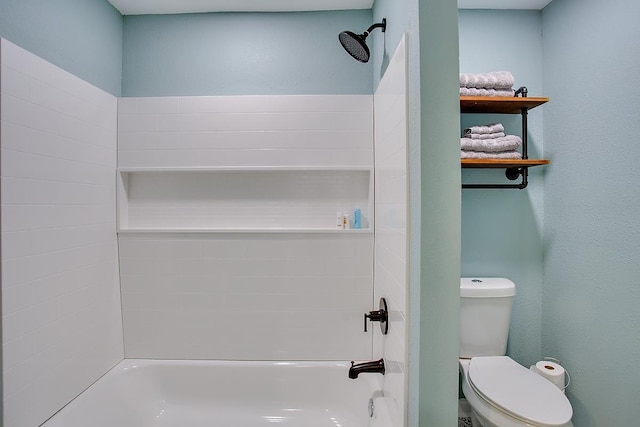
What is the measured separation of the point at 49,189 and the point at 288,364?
1519 mm

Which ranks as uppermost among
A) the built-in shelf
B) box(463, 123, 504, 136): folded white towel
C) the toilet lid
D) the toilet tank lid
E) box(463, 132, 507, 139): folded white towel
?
box(463, 123, 504, 136): folded white towel

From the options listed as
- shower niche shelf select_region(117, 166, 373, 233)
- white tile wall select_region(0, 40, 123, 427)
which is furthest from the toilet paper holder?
white tile wall select_region(0, 40, 123, 427)

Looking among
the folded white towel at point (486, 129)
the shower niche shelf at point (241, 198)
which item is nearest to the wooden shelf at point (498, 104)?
the folded white towel at point (486, 129)

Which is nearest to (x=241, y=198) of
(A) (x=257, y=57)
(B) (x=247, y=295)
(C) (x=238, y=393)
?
(B) (x=247, y=295)

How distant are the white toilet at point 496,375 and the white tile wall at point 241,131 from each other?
3.70 feet

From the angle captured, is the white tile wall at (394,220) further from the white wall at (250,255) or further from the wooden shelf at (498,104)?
the wooden shelf at (498,104)

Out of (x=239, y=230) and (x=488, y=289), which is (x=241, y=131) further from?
(x=488, y=289)

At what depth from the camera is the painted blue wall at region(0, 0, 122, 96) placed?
1.33 meters

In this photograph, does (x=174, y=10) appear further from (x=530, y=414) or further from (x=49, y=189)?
(x=530, y=414)

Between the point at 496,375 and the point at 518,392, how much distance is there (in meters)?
0.16

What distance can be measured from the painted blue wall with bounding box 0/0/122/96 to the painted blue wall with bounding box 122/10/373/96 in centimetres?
21

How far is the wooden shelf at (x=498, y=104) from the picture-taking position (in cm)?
178

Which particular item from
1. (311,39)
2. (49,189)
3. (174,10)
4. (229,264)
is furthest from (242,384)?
(174,10)

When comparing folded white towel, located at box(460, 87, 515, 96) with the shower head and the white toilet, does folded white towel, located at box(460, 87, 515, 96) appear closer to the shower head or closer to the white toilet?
the shower head
